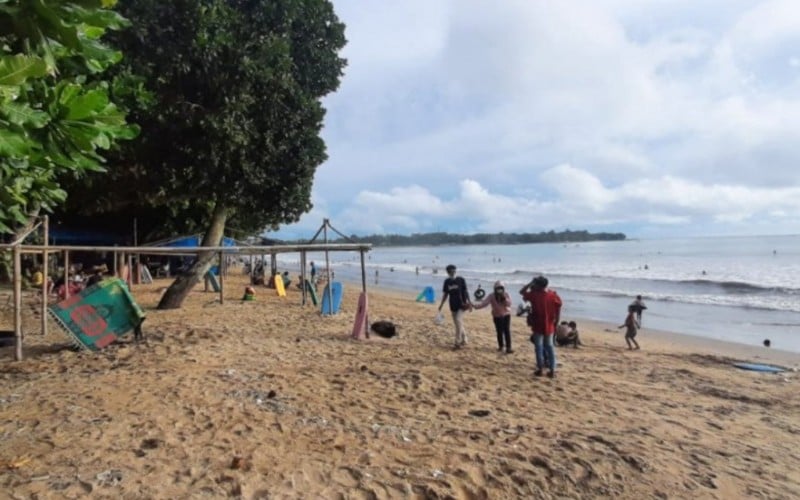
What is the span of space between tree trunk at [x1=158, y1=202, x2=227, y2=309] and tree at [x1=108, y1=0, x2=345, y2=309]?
0.04 m

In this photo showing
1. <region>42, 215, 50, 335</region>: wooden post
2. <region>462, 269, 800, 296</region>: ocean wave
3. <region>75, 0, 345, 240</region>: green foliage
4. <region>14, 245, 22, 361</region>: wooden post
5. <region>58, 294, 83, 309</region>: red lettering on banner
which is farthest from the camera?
<region>462, 269, 800, 296</region>: ocean wave

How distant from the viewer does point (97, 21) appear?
7.75 feet

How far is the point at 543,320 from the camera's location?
7.97 meters

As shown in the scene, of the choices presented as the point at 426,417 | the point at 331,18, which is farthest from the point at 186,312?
the point at 426,417

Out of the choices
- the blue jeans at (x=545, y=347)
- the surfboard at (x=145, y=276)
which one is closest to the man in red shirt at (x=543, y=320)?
the blue jeans at (x=545, y=347)

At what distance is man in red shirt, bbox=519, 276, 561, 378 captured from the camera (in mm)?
7957

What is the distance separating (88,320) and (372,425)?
19.6 ft

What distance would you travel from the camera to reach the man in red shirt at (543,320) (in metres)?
7.96

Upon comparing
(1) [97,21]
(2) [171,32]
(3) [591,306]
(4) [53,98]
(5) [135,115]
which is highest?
(2) [171,32]

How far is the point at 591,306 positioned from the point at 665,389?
17.5 m

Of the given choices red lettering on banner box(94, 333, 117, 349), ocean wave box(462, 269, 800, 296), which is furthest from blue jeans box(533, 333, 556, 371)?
ocean wave box(462, 269, 800, 296)

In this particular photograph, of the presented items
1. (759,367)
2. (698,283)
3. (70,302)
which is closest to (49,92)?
(70,302)

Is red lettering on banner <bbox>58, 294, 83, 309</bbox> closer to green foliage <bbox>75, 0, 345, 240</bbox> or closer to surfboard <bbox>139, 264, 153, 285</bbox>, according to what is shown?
green foliage <bbox>75, 0, 345, 240</bbox>

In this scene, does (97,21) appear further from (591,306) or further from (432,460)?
(591,306)
